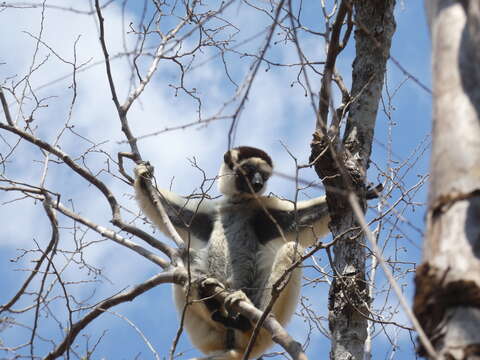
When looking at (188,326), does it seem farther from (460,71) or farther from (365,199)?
(460,71)

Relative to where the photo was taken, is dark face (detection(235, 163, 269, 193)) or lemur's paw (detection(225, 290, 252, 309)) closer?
lemur's paw (detection(225, 290, 252, 309))

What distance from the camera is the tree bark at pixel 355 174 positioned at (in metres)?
5.25

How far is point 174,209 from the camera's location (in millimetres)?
6527

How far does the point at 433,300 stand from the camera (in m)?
1.95

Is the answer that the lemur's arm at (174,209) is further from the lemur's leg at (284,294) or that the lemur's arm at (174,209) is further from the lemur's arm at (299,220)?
the lemur's leg at (284,294)

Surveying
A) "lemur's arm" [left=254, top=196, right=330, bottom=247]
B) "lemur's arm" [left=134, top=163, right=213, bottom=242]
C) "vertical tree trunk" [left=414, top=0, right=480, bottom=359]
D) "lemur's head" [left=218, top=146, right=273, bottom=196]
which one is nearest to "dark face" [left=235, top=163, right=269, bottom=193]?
"lemur's head" [left=218, top=146, right=273, bottom=196]

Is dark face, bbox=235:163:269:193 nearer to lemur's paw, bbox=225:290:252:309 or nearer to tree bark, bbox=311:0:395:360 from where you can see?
lemur's paw, bbox=225:290:252:309

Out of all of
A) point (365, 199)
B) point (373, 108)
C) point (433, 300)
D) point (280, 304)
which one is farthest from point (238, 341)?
point (433, 300)

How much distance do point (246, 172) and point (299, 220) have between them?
1.07m

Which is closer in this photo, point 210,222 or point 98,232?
point 98,232

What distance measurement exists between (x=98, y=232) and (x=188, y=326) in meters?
1.89

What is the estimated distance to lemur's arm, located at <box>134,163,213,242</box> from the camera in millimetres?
6820

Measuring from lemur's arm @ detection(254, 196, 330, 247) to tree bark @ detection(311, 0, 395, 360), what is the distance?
1488mm

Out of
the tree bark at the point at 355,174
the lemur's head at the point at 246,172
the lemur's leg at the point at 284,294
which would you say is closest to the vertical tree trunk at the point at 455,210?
the tree bark at the point at 355,174
